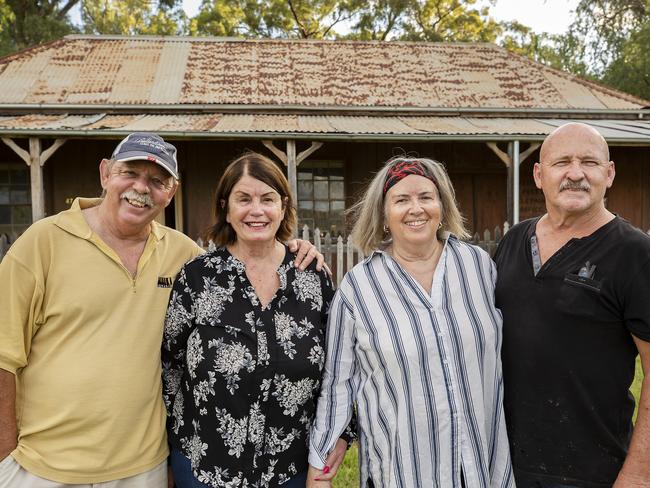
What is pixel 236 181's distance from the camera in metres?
A: 2.54

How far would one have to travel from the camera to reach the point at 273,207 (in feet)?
8.29

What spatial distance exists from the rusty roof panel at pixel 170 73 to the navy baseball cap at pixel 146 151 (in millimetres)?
9219

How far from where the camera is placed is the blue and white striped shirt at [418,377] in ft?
7.29

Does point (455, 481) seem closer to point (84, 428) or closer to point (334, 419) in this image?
point (334, 419)

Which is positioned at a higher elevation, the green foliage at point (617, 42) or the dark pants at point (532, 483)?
the green foliage at point (617, 42)

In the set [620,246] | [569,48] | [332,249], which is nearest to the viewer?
[620,246]

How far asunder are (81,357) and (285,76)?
36.7ft

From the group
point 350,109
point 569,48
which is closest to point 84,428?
point 350,109

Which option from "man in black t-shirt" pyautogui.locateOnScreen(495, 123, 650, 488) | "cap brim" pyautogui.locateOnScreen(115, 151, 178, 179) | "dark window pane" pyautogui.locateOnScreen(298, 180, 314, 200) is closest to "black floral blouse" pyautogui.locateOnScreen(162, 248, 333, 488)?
"cap brim" pyautogui.locateOnScreen(115, 151, 178, 179)

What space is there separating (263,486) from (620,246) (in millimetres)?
1776

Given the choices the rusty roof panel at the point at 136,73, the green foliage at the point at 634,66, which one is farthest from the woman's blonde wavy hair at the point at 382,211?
the green foliage at the point at 634,66

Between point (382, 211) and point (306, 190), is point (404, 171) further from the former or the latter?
point (306, 190)

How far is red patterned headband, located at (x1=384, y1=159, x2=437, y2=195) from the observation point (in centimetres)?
247

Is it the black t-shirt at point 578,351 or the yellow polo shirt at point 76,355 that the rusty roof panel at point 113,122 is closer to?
the yellow polo shirt at point 76,355
